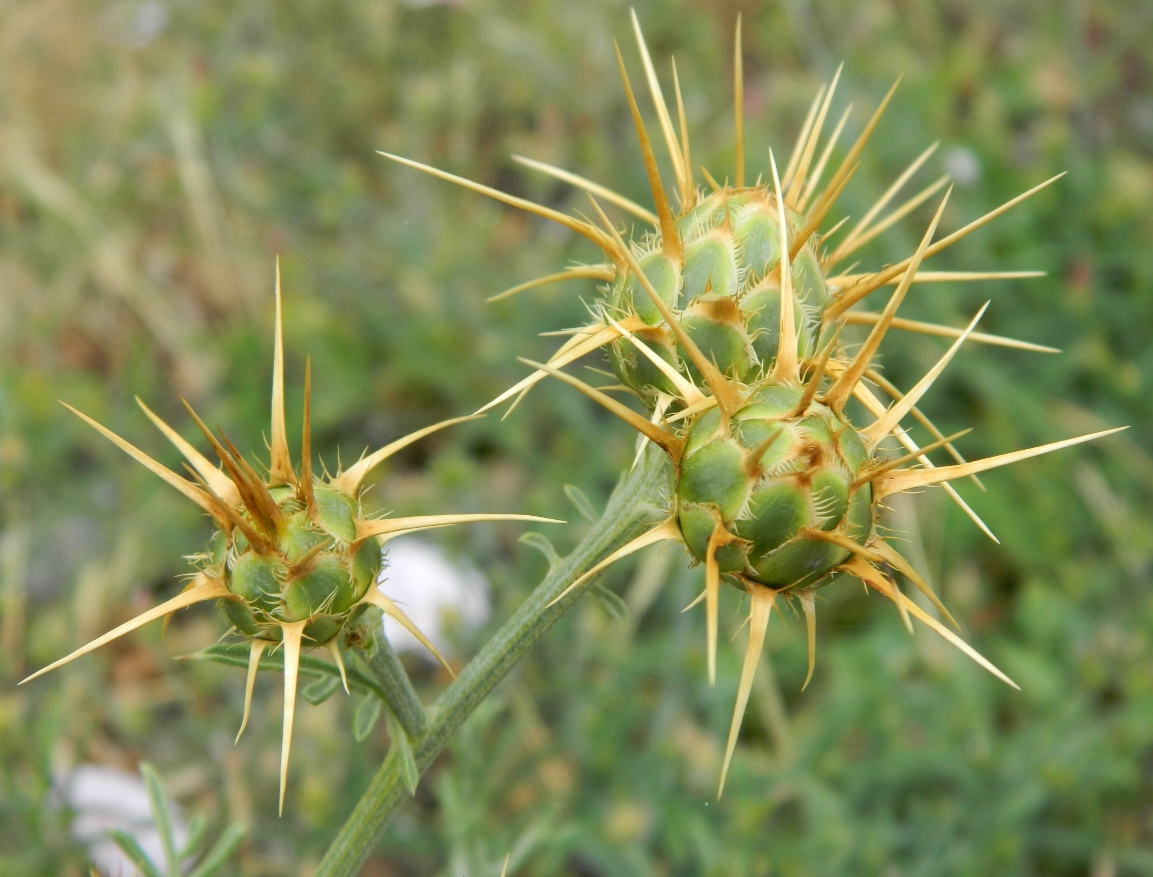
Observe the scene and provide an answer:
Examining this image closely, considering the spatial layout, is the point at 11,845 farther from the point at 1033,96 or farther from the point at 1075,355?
the point at 1033,96

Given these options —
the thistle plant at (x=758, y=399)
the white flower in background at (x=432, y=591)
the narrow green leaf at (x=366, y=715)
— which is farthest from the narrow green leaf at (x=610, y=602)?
the white flower in background at (x=432, y=591)

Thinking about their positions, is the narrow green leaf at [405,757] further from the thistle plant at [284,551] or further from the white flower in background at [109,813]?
the white flower in background at [109,813]

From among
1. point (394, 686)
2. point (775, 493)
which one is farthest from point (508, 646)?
point (775, 493)

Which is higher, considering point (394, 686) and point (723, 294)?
point (723, 294)

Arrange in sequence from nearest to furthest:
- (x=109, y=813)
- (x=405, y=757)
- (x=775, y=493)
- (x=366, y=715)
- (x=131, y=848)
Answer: (x=775, y=493) < (x=405, y=757) < (x=366, y=715) < (x=131, y=848) < (x=109, y=813)

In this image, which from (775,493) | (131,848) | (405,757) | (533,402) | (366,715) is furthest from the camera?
(533,402)

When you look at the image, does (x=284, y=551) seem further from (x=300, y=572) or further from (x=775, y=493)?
(x=775, y=493)

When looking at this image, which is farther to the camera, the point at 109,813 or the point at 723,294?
the point at 109,813
